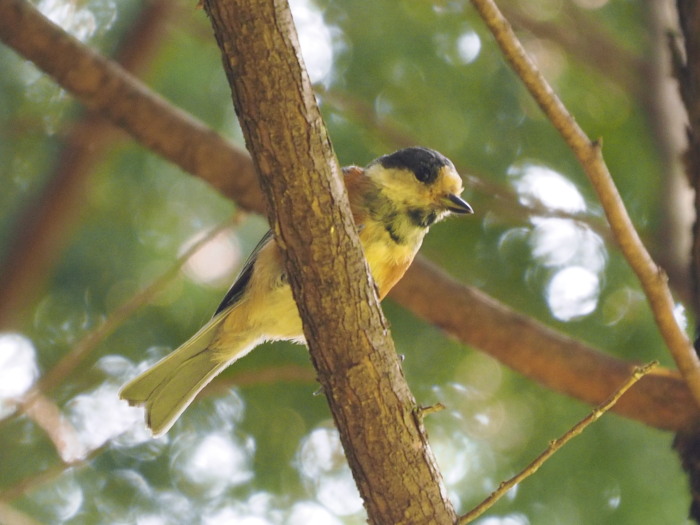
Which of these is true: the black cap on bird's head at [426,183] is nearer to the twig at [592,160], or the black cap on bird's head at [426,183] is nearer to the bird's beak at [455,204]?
the bird's beak at [455,204]

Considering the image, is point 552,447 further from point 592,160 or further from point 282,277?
point 282,277

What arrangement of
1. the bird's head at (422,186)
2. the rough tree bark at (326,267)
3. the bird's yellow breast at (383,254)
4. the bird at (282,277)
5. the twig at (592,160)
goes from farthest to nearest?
the bird's head at (422,186) → the bird at (282,277) → the bird's yellow breast at (383,254) → the twig at (592,160) → the rough tree bark at (326,267)

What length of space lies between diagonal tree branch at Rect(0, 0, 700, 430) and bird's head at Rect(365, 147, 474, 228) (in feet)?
1.36

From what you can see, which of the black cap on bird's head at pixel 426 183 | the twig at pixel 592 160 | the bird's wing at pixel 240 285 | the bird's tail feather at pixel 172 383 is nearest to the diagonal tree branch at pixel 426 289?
the bird's wing at pixel 240 285

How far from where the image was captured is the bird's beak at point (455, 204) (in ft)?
12.3

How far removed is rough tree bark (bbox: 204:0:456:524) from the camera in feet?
7.80

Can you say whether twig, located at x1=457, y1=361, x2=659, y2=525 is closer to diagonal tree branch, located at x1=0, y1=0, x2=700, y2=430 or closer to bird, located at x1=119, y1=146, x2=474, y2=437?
bird, located at x1=119, y1=146, x2=474, y2=437

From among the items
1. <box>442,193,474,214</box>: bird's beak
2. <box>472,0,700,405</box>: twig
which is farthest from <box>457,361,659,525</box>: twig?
<box>442,193,474,214</box>: bird's beak

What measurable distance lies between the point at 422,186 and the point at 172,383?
4.49 ft

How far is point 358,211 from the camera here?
146 inches

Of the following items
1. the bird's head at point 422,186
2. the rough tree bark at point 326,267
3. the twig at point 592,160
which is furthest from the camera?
the bird's head at point 422,186

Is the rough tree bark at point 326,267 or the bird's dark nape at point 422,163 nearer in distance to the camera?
the rough tree bark at point 326,267

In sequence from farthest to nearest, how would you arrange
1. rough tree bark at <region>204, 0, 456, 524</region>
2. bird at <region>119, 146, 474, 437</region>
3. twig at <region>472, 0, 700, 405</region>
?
bird at <region>119, 146, 474, 437</region>
twig at <region>472, 0, 700, 405</region>
rough tree bark at <region>204, 0, 456, 524</region>

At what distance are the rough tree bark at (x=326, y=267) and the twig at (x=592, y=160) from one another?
0.67 metres
